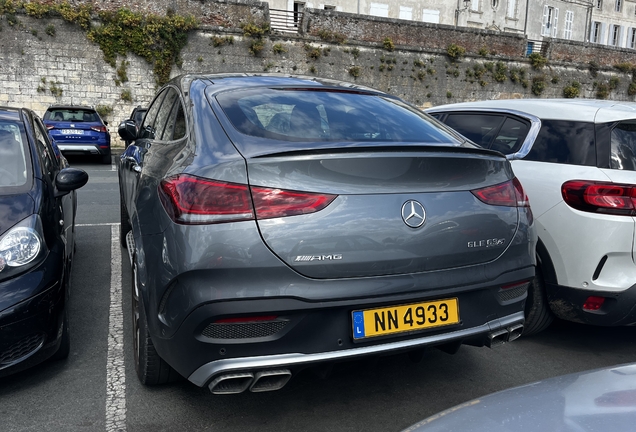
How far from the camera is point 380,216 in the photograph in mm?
2516

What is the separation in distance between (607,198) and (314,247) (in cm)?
203

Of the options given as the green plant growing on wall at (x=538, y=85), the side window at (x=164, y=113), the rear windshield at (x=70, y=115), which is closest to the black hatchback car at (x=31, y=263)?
the side window at (x=164, y=113)

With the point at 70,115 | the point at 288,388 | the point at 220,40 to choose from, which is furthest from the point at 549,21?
the point at 288,388

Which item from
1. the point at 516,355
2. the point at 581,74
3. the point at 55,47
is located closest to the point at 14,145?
the point at 516,355

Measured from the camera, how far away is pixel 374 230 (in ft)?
8.19

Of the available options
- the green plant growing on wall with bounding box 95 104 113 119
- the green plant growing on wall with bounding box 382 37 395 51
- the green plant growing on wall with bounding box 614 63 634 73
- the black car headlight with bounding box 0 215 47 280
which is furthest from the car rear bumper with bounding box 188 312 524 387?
the green plant growing on wall with bounding box 614 63 634 73

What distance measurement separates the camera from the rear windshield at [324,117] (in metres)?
2.83

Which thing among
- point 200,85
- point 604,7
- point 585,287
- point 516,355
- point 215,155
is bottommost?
point 516,355

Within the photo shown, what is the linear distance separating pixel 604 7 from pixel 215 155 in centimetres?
5520

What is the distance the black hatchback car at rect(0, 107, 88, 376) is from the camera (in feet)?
9.78

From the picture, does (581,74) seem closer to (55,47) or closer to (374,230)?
(55,47)

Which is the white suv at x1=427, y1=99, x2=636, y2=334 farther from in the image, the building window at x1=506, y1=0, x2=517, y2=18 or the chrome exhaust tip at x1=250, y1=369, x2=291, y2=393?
the building window at x1=506, y1=0, x2=517, y2=18

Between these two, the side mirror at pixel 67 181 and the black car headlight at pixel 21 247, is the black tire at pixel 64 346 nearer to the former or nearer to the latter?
the black car headlight at pixel 21 247

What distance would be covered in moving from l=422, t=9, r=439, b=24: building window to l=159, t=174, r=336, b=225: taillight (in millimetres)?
36641
